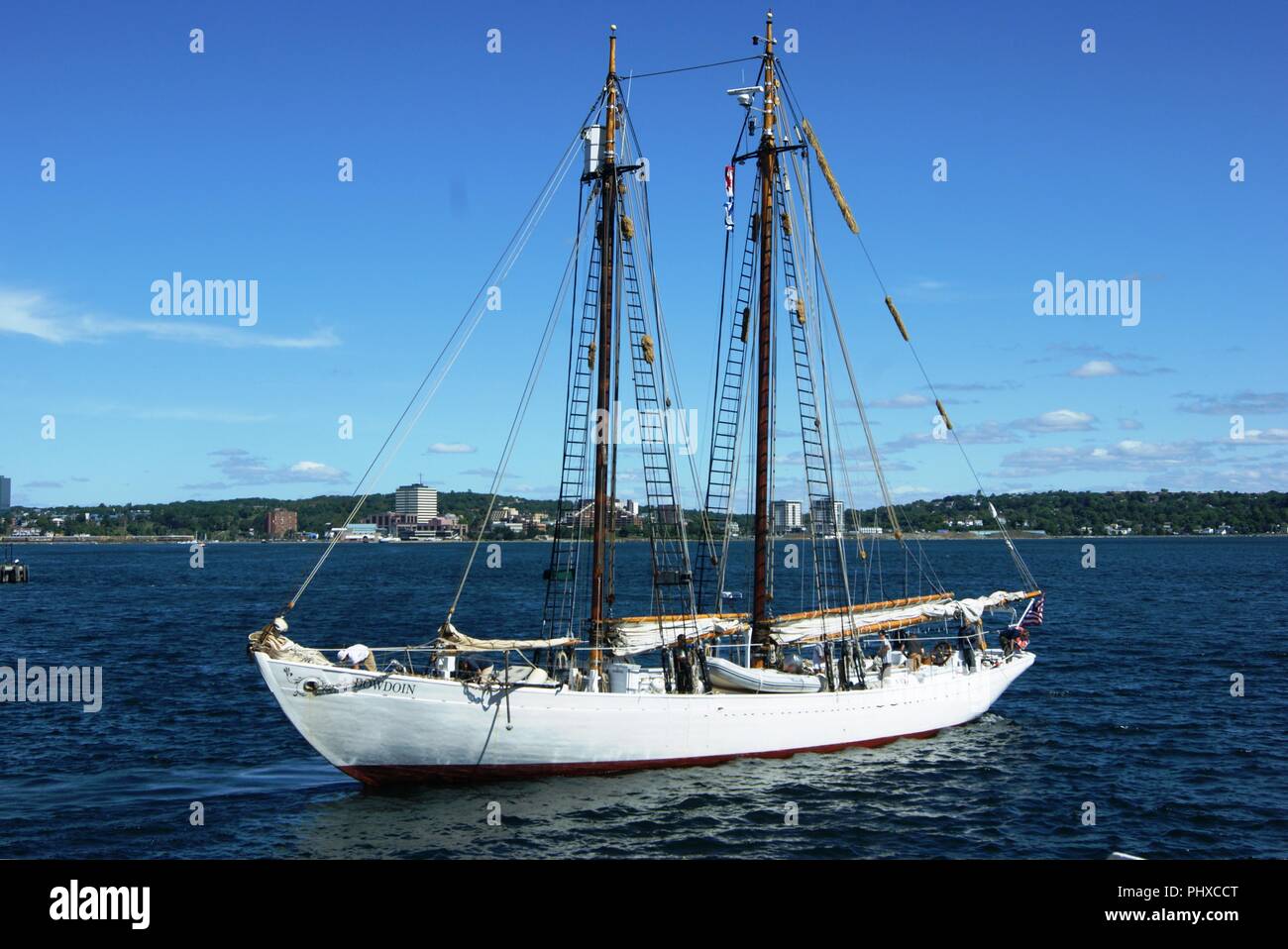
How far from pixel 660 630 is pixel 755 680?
3.12 metres

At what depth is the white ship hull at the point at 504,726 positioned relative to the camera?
1082 inches

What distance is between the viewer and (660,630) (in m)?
Result: 30.9

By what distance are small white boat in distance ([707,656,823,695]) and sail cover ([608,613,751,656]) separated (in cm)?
122

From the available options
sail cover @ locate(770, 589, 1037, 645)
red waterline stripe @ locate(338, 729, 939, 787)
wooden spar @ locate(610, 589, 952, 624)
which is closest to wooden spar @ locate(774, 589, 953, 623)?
wooden spar @ locate(610, 589, 952, 624)

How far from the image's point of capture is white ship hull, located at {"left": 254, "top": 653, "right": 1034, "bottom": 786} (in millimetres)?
27484

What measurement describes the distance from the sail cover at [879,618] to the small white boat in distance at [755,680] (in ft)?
6.89

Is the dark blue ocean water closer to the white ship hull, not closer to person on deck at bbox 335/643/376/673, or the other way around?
the white ship hull

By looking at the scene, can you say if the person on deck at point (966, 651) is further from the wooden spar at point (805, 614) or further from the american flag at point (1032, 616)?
the american flag at point (1032, 616)

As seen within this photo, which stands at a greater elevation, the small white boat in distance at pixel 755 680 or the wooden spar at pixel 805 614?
the wooden spar at pixel 805 614

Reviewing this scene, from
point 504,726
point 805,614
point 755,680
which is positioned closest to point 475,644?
point 504,726

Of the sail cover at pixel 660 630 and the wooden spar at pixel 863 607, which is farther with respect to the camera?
the wooden spar at pixel 863 607

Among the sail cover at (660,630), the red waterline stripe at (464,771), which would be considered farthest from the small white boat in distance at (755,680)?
the red waterline stripe at (464,771)

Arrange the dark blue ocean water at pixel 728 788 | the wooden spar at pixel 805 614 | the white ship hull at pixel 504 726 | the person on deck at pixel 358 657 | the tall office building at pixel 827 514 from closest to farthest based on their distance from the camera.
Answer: the dark blue ocean water at pixel 728 788
the white ship hull at pixel 504 726
the person on deck at pixel 358 657
the wooden spar at pixel 805 614
the tall office building at pixel 827 514
